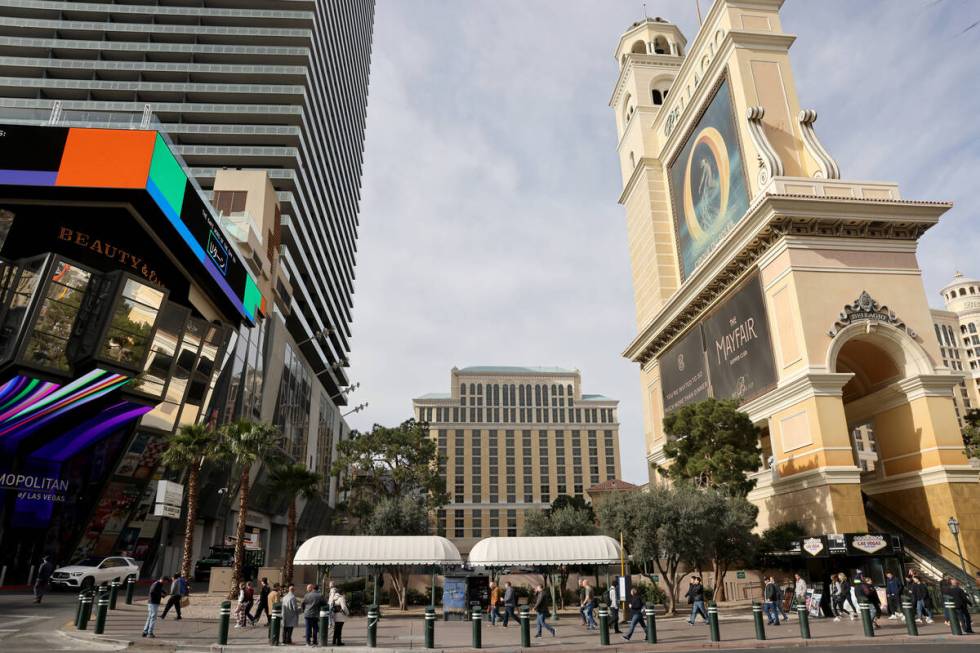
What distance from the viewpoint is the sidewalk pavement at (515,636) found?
17625mm

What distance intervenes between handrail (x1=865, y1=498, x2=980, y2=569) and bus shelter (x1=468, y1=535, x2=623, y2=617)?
1472cm

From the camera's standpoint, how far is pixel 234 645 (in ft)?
57.5

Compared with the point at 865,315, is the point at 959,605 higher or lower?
lower

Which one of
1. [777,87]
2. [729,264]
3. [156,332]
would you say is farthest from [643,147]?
[156,332]

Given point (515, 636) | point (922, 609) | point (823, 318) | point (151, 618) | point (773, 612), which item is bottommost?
point (515, 636)

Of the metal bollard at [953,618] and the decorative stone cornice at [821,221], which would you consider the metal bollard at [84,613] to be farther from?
the decorative stone cornice at [821,221]

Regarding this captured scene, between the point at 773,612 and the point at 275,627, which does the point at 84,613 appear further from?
the point at 773,612

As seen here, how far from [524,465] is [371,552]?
114m

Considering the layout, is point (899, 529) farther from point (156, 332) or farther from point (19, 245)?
point (19, 245)

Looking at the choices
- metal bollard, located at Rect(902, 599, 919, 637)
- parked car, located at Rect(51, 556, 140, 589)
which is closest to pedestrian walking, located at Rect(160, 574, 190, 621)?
parked car, located at Rect(51, 556, 140, 589)

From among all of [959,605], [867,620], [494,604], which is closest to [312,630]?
[494,604]

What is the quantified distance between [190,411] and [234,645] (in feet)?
94.8

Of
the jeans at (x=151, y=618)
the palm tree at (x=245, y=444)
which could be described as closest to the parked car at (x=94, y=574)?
the palm tree at (x=245, y=444)

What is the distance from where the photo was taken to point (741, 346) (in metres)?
37.7
